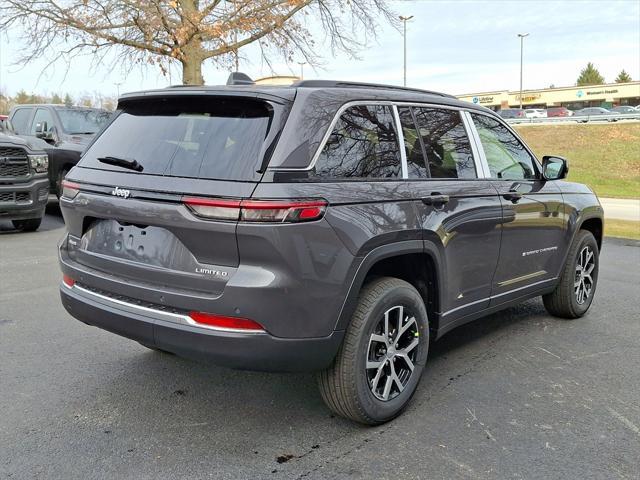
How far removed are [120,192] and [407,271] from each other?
1699 mm

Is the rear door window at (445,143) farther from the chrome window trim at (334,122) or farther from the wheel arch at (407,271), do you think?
the wheel arch at (407,271)

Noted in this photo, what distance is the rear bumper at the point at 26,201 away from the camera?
→ 9.07 metres

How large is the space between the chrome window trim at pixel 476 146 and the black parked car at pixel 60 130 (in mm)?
8154

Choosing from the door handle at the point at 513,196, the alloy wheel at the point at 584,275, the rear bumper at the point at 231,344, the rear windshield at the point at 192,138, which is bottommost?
the alloy wheel at the point at 584,275

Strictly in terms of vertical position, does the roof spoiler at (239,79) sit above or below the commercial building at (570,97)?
below

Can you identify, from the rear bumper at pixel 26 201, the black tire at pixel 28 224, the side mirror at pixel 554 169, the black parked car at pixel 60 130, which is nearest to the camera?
the side mirror at pixel 554 169

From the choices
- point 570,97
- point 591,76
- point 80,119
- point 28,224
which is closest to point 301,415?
point 28,224

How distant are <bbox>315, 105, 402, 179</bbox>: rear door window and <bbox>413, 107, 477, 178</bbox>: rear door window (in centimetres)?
33

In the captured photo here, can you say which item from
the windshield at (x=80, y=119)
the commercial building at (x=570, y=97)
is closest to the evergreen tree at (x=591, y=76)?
the commercial building at (x=570, y=97)

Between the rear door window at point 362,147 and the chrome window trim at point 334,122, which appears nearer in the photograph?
the chrome window trim at point 334,122

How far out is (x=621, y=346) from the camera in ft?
15.5

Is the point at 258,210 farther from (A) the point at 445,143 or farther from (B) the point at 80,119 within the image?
(B) the point at 80,119

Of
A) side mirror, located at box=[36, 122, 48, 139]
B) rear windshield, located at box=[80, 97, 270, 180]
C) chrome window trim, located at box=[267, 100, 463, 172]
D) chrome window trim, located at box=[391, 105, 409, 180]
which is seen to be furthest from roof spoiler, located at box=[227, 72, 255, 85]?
side mirror, located at box=[36, 122, 48, 139]

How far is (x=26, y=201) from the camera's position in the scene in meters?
9.30
